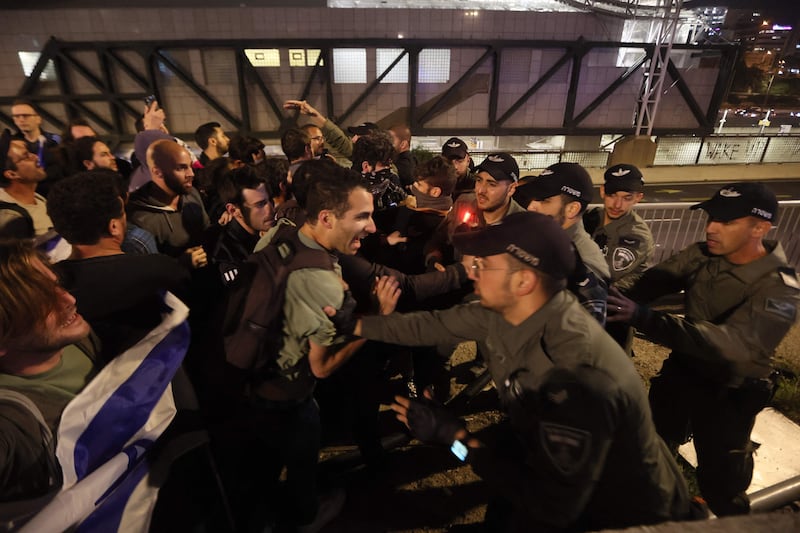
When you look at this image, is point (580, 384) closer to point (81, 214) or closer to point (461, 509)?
point (461, 509)

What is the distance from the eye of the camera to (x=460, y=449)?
181 cm

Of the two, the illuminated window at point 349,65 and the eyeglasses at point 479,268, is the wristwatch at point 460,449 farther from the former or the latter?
the illuminated window at point 349,65

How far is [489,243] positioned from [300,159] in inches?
142

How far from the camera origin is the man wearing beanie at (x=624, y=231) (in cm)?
360

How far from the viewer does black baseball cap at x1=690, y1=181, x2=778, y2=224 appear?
8.04ft

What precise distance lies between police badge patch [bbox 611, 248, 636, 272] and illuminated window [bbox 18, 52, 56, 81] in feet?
53.1

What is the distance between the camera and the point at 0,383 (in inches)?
61.4

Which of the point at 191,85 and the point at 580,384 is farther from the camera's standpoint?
the point at 191,85

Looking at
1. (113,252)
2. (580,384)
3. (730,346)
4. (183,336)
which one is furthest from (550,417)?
(113,252)

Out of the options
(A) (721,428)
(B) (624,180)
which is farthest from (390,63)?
(A) (721,428)

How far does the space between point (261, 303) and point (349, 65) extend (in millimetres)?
12887

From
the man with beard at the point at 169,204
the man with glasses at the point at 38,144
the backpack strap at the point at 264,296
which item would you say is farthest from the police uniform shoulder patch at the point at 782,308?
the man with glasses at the point at 38,144

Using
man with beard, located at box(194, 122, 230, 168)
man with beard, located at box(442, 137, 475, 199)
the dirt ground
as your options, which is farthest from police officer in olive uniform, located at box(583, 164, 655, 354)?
man with beard, located at box(194, 122, 230, 168)

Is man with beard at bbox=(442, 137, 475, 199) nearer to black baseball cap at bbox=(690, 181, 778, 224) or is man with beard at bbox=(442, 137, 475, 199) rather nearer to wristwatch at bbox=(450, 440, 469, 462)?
black baseball cap at bbox=(690, 181, 778, 224)
